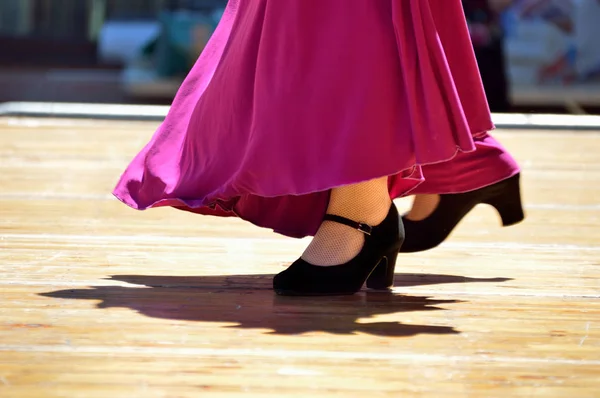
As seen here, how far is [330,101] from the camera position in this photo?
4.38 ft

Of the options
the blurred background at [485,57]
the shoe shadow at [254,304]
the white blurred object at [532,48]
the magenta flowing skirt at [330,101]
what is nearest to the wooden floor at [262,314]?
the shoe shadow at [254,304]

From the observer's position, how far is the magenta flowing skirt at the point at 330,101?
1.31 meters

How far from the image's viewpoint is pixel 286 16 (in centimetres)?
137

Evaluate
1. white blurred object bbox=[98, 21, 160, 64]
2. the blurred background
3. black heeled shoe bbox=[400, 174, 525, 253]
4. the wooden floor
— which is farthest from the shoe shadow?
white blurred object bbox=[98, 21, 160, 64]

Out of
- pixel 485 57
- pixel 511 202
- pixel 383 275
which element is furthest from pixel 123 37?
pixel 383 275

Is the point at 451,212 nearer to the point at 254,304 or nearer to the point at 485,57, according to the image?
the point at 254,304

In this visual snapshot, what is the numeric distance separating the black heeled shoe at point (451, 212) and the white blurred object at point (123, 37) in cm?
601

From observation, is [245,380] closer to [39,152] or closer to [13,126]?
[39,152]

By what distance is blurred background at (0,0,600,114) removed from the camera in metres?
5.88

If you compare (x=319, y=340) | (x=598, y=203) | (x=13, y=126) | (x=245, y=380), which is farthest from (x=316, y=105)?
(x=13, y=126)

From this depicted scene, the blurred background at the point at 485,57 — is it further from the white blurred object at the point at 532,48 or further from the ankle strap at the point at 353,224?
the ankle strap at the point at 353,224

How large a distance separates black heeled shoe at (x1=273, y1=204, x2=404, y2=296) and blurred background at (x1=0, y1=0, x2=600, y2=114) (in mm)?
4255

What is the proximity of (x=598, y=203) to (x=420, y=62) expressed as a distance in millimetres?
1209

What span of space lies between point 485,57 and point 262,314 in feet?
14.7
